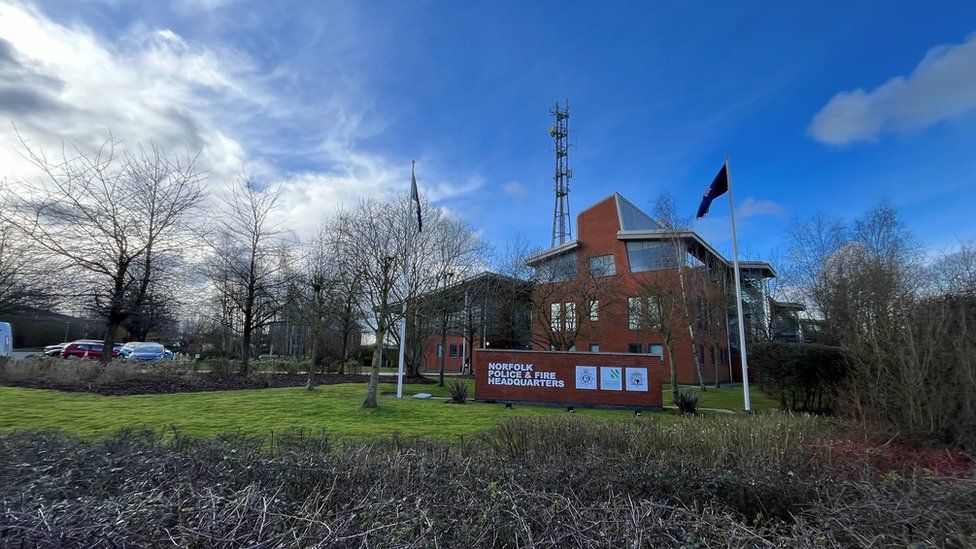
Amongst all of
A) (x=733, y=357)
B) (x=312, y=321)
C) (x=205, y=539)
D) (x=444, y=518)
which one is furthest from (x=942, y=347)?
(x=733, y=357)

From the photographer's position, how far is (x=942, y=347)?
9125 mm

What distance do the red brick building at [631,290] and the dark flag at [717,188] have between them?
7.44m

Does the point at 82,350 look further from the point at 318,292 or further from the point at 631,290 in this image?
the point at 631,290

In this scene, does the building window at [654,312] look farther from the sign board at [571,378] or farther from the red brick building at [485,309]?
the red brick building at [485,309]

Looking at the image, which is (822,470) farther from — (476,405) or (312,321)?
(312,321)

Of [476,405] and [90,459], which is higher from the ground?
[90,459]

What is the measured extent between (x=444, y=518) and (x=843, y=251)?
103 feet

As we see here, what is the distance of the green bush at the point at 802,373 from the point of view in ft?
50.8

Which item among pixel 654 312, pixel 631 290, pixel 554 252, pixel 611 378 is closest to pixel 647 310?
pixel 654 312

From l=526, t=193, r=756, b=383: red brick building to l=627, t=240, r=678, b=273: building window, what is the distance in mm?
67

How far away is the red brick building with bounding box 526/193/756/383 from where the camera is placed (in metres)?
26.6

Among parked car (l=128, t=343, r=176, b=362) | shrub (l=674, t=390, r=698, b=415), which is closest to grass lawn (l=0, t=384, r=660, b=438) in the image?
shrub (l=674, t=390, r=698, b=415)

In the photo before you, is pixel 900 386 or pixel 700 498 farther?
pixel 900 386

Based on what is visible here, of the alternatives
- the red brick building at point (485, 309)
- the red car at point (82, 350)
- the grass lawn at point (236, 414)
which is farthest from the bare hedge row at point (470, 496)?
the red car at point (82, 350)
